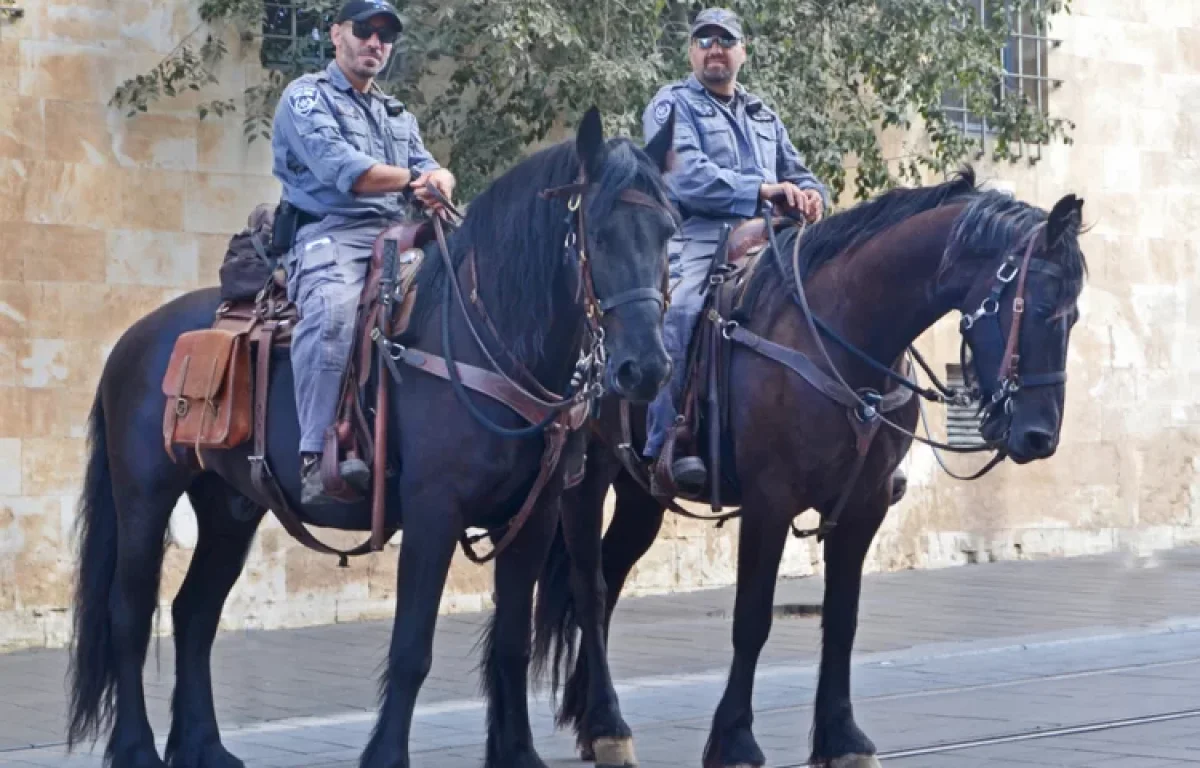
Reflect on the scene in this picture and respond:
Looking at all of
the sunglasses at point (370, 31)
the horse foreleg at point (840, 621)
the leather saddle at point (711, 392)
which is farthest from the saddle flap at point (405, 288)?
the horse foreleg at point (840, 621)

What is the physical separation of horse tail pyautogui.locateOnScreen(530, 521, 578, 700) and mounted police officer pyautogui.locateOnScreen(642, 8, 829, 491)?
63 cm

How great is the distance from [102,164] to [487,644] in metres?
6.07

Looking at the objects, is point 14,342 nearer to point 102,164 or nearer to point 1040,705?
point 102,164

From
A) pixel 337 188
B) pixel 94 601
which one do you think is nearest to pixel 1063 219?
pixel 337 188

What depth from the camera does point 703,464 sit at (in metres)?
7.66

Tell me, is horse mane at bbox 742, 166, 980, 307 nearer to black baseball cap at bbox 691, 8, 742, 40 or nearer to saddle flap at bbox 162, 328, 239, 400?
black baseball cap at bbox 691, 8, 742, 40

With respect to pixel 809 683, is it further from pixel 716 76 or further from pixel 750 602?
pixel 716 76

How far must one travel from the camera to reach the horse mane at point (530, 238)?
6.05 m

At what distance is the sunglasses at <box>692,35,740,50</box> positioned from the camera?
8.32m

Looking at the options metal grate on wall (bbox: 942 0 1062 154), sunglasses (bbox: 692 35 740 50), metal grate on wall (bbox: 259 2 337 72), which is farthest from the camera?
metal grate on wall (bbox: 942 0 1062 154)

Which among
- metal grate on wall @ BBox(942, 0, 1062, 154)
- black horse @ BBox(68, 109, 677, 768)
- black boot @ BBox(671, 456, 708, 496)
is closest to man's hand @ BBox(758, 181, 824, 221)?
black boot @ BBox(671, 456, 708, 496)

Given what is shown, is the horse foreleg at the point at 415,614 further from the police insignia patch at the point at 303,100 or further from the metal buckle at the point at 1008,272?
the metal buckle at the point at 1008,272

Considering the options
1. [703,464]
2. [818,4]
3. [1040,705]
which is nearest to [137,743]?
[703,464]

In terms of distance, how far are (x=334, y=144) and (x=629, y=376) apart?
1.67 m
